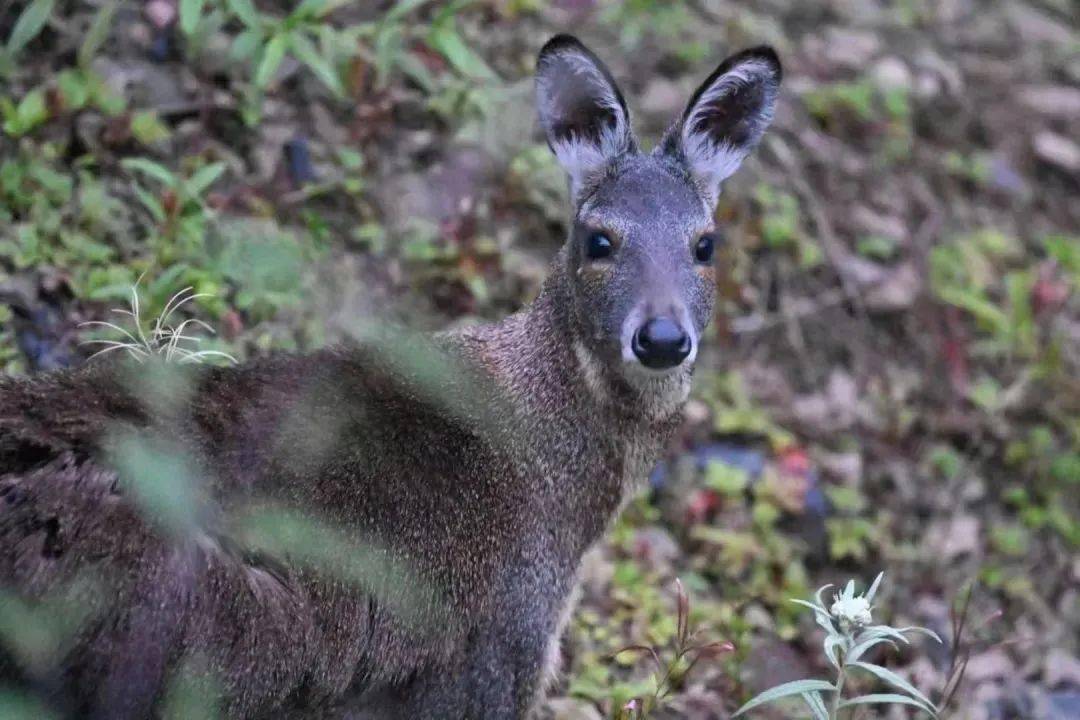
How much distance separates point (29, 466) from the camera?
366 centimetres

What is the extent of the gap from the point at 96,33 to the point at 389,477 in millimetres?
3056

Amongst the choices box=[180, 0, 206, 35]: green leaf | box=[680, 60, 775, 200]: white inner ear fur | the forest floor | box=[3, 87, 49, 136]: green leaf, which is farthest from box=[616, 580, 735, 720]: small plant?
box=[3, 87, 49, 136]: green leaf

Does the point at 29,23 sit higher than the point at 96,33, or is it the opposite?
the point at 29,23

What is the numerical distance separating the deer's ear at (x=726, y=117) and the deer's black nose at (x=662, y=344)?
86cm

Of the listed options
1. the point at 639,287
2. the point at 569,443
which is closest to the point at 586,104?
the point at 639,287

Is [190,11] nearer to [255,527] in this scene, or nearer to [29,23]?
[29,23]

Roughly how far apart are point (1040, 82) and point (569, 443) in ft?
20.8

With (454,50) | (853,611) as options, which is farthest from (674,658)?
(454,50)

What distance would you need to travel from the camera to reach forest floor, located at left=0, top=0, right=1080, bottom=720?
609 centimetres

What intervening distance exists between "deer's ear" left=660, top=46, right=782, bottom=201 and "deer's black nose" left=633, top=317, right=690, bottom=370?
2.83 feet

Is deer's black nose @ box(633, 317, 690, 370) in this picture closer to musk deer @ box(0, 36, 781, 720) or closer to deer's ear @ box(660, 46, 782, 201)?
musk deer @ box(0, 36, 781, 720)

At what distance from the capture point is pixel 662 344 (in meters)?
4.36

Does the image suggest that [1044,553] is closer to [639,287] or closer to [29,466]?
[639,287]

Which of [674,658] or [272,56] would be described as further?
[272,56]
